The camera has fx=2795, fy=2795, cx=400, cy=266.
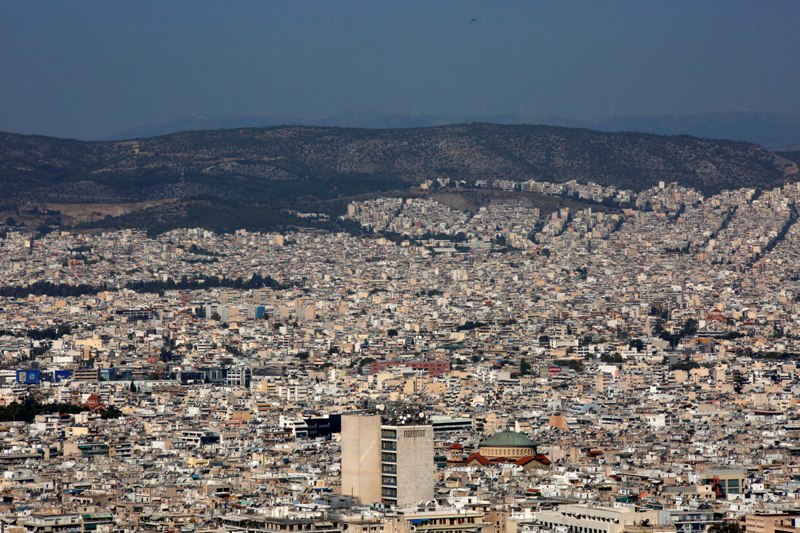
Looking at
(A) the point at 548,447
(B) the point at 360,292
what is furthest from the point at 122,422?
(B) the point at 360,292

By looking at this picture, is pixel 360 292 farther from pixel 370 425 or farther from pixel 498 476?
pixel 370 425

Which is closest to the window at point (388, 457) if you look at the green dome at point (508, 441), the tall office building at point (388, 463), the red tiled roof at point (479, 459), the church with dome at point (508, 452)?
the tall office building at point (388, 463)

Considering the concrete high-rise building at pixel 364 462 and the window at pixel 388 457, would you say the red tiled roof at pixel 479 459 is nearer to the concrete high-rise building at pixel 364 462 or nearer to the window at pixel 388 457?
the concrete high-rise building at pixel 364 462

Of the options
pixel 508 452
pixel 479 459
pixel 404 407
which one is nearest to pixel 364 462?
pixel 404 407

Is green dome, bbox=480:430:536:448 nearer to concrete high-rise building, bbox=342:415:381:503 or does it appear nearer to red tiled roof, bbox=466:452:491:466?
red tiled roof, bbox=466:452:491:466

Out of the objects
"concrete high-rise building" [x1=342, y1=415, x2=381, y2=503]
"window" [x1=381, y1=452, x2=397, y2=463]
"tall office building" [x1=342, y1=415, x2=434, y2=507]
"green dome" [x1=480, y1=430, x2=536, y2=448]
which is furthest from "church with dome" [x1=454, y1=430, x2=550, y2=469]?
"window" [x1=381, y1=452, x2=397, y2=463]

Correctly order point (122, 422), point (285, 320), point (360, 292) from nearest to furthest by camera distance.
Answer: point (122, 422)
point (285, 320)
point (360, 292)
